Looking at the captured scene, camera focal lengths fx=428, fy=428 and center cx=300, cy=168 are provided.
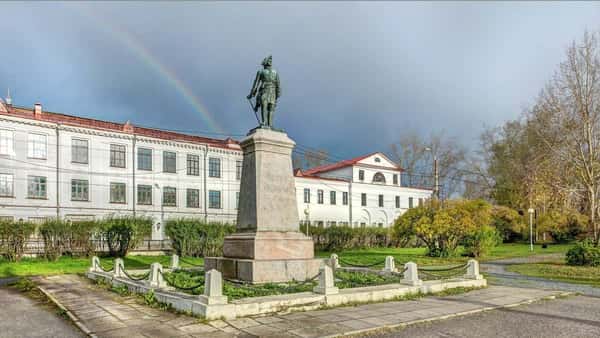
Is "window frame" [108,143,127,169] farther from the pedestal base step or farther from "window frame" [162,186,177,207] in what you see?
the pedestal base step

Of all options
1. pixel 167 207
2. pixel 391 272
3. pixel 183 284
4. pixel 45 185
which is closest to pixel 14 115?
pixel 45 185

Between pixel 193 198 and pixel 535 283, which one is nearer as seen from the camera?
pixel 535 283

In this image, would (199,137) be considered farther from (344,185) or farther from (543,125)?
(543,125)

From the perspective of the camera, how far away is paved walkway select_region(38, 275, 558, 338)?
745 cm

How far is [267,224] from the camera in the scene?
11.6m

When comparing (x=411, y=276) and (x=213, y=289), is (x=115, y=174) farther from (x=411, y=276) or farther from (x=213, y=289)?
(x=213, y=289)

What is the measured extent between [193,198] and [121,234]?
1654cm

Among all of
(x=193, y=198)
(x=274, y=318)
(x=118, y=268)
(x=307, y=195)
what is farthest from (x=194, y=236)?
(x=307, y=195)

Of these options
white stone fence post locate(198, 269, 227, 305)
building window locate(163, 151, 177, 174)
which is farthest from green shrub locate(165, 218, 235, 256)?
white stone fence post locate(198, 269, 227, 305)

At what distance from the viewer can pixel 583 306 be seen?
10.5m

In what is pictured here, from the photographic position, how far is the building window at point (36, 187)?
32.7 metres

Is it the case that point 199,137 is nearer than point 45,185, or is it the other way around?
point 45,185

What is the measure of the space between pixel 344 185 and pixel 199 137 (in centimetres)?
1789

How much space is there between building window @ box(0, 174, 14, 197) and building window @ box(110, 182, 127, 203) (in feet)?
23.2
